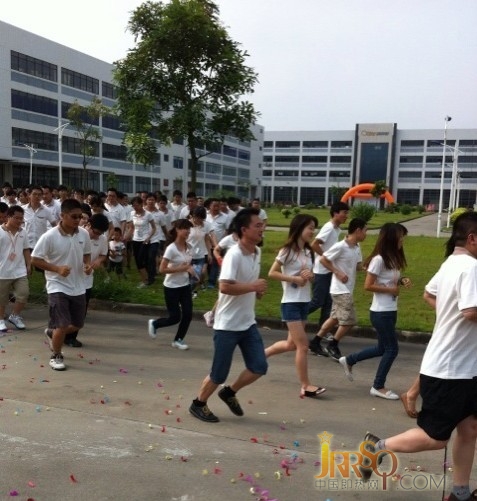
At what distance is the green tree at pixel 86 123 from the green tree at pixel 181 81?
19.9 meters

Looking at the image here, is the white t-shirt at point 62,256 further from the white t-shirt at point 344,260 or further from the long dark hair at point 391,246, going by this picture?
the long dark hair at point 391,246

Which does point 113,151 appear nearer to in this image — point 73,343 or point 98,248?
point 98,248

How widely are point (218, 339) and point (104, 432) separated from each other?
1.10 m

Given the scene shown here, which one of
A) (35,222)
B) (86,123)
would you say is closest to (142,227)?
(35,222)

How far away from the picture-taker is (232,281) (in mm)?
3988

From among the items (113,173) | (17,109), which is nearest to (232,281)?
(17,109)

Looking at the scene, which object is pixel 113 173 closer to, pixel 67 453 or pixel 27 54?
pixel 27 54

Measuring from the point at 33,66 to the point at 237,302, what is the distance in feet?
152

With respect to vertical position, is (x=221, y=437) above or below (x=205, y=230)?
below

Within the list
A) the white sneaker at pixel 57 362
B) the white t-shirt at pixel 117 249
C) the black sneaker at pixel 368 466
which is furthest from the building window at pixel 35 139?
the black sneaker at pixel 368 466

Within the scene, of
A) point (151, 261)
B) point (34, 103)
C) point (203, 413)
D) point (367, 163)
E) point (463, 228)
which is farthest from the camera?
point (367, 163)

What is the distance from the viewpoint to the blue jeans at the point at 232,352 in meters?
4.11

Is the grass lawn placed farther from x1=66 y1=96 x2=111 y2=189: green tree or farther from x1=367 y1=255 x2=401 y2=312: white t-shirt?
x1=66 y1=96 x2=111 y2=189: green tree

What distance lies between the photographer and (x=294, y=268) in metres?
5.11
